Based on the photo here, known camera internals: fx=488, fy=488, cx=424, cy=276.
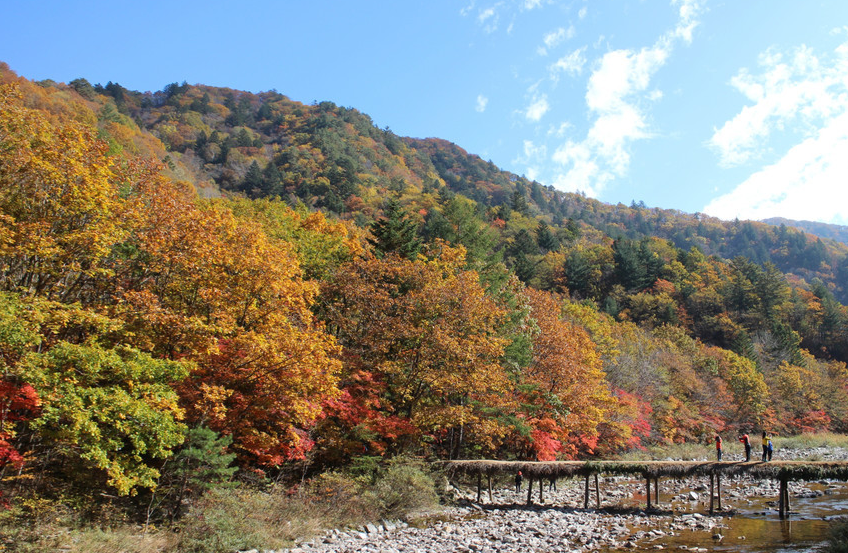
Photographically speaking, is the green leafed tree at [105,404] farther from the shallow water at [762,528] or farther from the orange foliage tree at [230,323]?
the shallow water at [762,528]

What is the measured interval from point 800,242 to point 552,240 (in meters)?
114

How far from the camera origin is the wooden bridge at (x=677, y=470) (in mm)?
19266

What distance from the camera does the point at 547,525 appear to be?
62.5 feet

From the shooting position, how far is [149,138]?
76.1 meters

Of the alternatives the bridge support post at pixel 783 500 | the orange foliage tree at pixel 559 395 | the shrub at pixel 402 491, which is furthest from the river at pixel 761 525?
the shrub at pixel 402 491

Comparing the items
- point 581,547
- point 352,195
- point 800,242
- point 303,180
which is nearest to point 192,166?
point 303,180

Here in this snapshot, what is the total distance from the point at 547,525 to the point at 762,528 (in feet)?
25.0

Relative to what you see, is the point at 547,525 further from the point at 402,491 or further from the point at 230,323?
the point at 230,323

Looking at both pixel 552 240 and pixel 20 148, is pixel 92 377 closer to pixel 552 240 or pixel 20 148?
pixel 20 148

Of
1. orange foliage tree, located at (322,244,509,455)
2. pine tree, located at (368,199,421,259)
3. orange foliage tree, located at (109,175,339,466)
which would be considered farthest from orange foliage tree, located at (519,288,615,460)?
orange foliage tree, located at (109,175,339,466)

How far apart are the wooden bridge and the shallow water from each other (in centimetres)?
76

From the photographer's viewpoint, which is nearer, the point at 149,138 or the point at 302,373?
the point at 302,373

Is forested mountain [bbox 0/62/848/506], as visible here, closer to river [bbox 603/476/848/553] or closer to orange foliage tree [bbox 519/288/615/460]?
orange foliage tree [bbox 519/288/615/460]

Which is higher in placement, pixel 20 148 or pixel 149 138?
pixel 149 138
